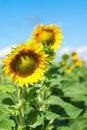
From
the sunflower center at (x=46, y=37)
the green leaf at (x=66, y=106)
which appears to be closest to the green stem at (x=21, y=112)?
the green leaf at (x=66, y=106)

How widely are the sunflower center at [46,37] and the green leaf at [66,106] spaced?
146cm

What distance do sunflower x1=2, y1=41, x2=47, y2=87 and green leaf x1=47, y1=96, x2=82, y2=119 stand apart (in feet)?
2.47

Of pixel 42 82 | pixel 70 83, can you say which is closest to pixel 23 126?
pixel 42 82

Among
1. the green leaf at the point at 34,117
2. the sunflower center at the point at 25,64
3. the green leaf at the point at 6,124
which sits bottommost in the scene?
the green leaf at the point at 6,124

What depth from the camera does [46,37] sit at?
20.8ft

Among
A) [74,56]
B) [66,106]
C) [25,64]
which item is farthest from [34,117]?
[74,56]

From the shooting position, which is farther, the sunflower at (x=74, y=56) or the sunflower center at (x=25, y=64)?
the sunflower at (x=74, y=56)

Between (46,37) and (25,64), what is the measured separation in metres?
2.38

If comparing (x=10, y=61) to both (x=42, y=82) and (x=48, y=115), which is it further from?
(x=42, y=82)

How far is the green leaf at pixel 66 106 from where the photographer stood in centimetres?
473

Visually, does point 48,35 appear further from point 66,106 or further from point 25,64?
point 25,64

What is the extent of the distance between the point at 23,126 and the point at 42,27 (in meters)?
2.58

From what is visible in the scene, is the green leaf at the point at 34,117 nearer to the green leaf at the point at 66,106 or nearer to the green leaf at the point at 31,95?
the green leaf at the point at 31,95

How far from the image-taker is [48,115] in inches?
169
